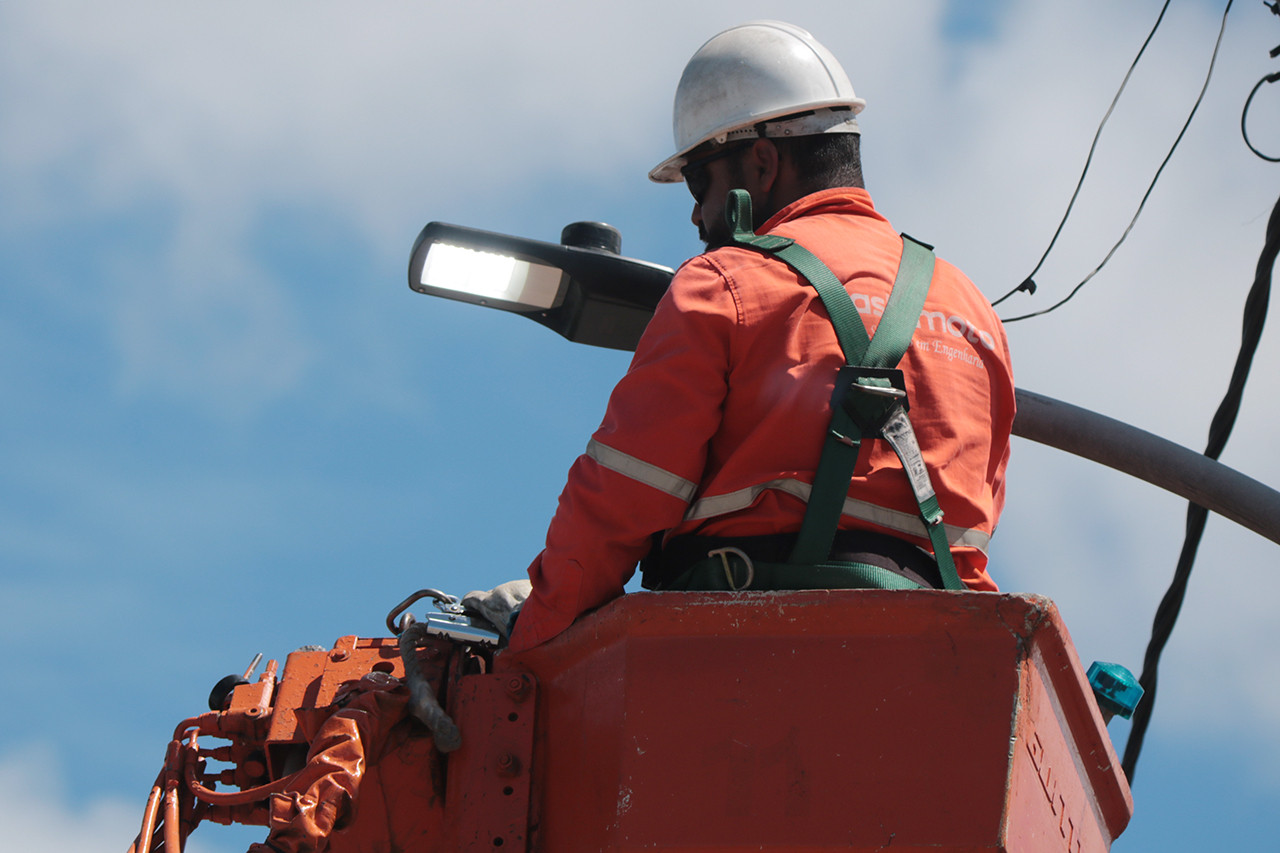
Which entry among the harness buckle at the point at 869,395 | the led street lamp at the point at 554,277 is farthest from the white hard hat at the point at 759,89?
the harness buckle at the point at 869,395

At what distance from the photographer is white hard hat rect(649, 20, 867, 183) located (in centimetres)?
431

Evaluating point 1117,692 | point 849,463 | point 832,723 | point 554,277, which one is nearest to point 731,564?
point 849,463

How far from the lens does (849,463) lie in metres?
3.30

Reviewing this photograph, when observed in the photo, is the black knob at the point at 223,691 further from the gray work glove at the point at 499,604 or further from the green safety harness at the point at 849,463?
the green safety harness at the point at 849,463

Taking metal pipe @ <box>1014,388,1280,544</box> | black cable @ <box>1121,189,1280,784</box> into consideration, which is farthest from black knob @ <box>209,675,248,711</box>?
black cable @ <box>1121,189,1280,784</box>

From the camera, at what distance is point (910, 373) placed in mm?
3486

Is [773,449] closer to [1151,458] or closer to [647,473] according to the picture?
[647,473]

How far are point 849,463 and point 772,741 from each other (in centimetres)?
63

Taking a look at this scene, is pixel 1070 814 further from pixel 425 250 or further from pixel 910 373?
pixel 425 250

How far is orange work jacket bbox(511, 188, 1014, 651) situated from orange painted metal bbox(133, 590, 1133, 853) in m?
Result: 0.21

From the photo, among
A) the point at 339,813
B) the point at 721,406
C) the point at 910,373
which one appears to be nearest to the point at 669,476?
the point at 721,406

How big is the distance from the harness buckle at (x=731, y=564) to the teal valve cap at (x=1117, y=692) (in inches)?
45.7

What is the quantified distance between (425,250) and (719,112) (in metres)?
1.05

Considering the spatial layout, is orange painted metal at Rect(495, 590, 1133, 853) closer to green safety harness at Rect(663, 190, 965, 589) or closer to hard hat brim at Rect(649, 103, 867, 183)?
green safety harness at Rect(663, 190, 965, 589)
